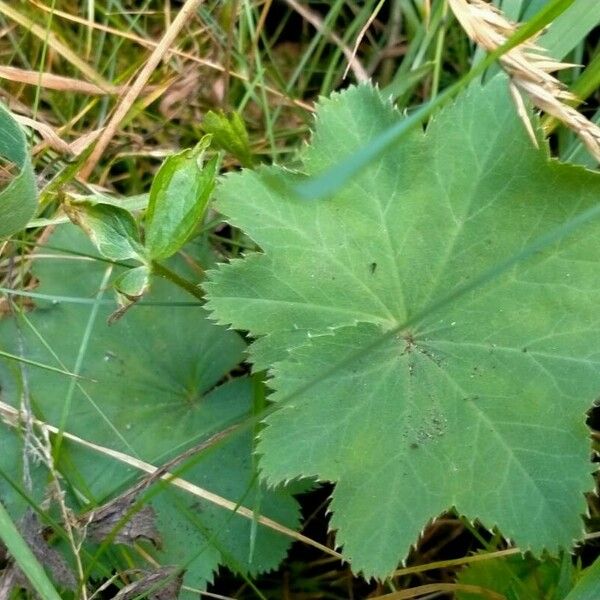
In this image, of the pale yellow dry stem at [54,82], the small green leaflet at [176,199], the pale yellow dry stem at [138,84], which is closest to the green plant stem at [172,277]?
the small green leaflet at [176,199]

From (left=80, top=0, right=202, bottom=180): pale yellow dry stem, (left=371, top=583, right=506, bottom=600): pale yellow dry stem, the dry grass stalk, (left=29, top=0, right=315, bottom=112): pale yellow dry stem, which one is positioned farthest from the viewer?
(left=29, top=0, right=315, bottom=112): pale yellow dry stem

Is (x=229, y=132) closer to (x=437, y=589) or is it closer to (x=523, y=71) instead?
(x=523, y=71)

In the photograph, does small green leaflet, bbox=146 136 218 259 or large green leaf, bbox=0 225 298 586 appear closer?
small green leaflet, bbox=146 136 218 259

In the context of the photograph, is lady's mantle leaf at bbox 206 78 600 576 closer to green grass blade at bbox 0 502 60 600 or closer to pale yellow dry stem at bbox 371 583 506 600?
pale yellow dry stem at bbox 371 583 506 600

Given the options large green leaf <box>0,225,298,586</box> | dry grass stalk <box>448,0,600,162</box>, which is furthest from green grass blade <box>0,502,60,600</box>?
dry grass stalk <box>448,0,600,162</box>

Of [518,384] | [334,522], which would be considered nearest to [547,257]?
[518,384]

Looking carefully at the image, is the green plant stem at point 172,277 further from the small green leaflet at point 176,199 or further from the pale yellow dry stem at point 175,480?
the pale yellow dry stem at point 175,480

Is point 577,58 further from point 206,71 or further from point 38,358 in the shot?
point 38,358
